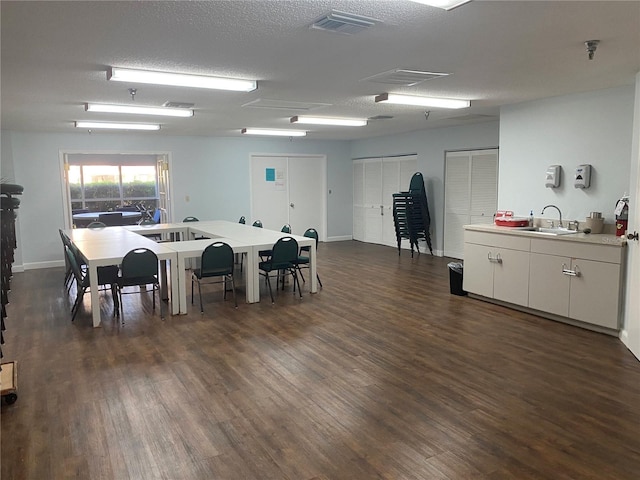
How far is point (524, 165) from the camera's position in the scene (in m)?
5.92

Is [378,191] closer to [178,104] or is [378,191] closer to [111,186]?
[178,104]

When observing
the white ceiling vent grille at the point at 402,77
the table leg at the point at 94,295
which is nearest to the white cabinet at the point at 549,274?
the white ceiling vent grille at the point at 402,77

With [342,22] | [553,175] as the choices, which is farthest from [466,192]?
[342,22]

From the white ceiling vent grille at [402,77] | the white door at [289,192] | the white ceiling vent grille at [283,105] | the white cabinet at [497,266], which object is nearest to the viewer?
the white ceiling vent grille at [402,77]

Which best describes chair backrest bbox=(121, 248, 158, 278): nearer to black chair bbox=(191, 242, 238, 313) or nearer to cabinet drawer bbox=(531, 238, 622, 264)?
black chair bbox=(191, 242, 238, 313)

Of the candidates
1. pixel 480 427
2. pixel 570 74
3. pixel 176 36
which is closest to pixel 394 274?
pixel 570 74

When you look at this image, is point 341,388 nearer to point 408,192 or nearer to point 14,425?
point 14,425

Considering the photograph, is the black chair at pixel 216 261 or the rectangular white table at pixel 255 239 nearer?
the black chair at pixel 216 261

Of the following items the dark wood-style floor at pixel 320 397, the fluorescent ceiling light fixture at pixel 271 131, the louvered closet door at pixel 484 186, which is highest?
the fluorescent ceiling light fixture at pixel 271 131

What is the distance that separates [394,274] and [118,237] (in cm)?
434

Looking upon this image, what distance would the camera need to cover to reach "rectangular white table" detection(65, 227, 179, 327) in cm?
509

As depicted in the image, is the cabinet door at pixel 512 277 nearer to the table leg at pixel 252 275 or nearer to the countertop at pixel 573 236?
the countertop at pixel 573 236

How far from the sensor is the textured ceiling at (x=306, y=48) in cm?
269

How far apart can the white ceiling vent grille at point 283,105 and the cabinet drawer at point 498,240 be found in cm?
253
